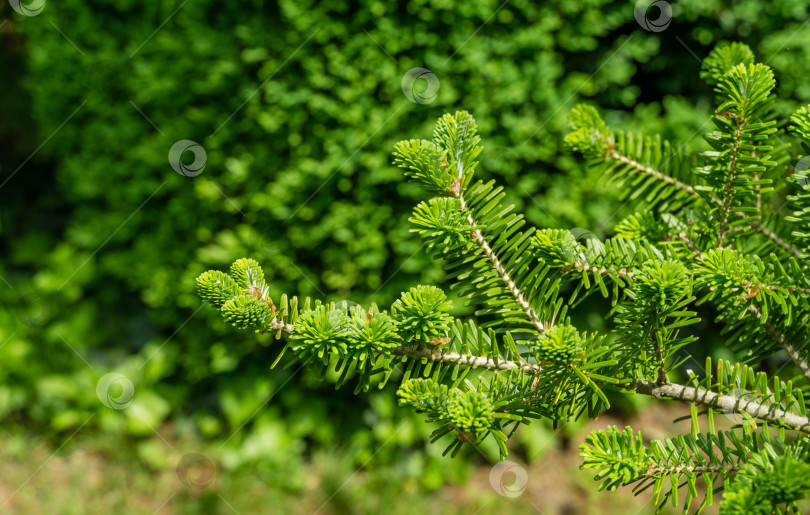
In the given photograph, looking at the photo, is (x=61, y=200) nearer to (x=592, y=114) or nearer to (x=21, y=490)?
(x=21, y=490)

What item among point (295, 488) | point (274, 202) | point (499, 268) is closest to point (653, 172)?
point (499, 268)

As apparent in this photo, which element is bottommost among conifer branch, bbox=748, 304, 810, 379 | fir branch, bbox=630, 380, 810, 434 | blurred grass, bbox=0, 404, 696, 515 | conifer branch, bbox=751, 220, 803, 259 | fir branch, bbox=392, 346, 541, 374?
blurred grass, bbox=0, 404, 696, 515

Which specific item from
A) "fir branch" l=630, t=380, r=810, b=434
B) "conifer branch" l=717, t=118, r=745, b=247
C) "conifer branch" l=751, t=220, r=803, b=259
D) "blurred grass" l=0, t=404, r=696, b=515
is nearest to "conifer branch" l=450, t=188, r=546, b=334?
"fir branch" l=630, t=380, r=810, b=434

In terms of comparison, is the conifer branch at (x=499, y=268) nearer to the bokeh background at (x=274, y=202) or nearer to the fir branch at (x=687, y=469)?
the fir branch at (x=687, y=469)

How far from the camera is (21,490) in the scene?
345cm

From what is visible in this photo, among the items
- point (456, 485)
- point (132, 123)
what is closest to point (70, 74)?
point (132, 123)

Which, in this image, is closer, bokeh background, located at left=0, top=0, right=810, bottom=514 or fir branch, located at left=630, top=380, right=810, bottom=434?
fir branch, located at left=630, top=380, right=810, bottom=434

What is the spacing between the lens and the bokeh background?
9.51ft

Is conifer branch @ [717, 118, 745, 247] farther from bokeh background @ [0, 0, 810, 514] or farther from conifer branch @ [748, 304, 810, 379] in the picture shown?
bokeh background @ [0, 0, 810, 514]

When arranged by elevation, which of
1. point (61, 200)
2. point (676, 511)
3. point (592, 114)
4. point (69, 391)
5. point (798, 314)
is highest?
point (592, 114)

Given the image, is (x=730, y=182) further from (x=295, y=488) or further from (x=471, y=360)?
(x=295, y=488)

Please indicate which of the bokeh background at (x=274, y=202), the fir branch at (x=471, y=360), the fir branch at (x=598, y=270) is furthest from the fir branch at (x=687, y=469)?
the bokeh background at (x=274, y=202)

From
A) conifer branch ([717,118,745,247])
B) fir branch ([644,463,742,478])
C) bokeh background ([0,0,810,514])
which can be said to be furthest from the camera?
bokeh background ([0,0,810,514])

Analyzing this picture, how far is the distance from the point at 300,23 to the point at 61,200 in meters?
2.78
